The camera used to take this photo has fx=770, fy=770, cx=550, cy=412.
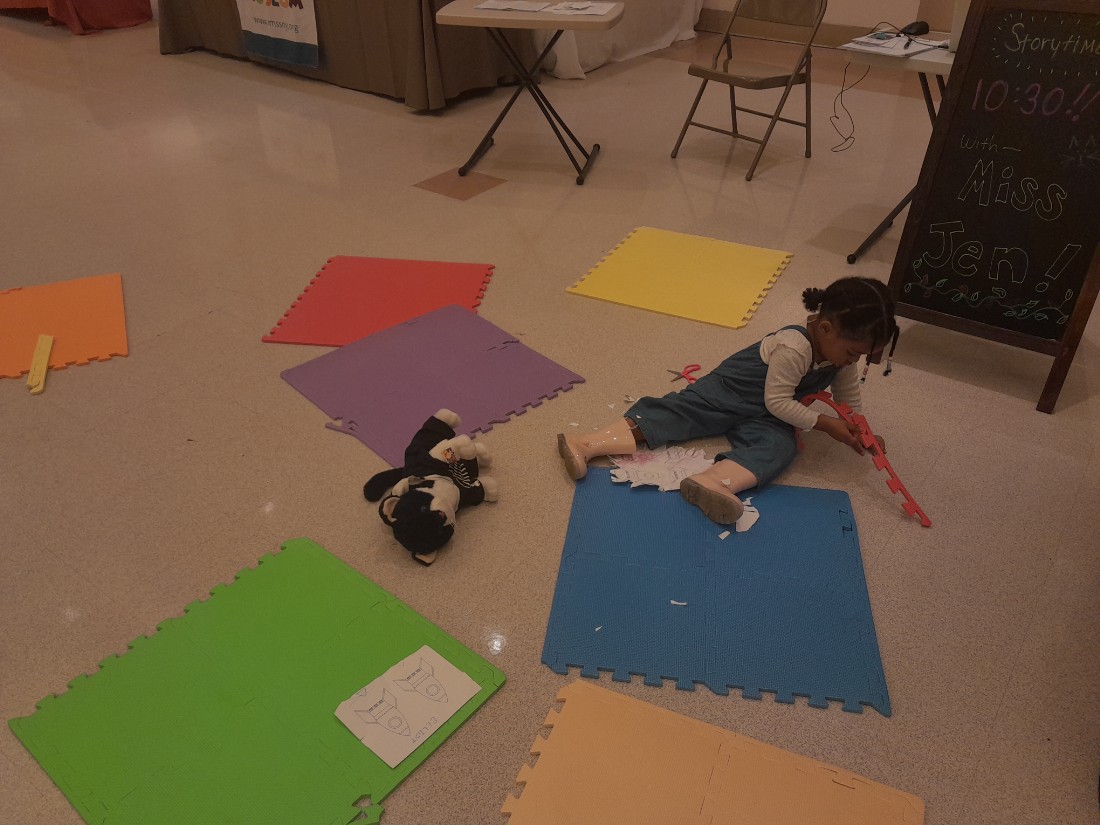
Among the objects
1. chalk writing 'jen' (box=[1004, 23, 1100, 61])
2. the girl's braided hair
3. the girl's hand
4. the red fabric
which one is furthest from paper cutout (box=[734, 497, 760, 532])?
the red fabric

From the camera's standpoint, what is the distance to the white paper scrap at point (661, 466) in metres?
1.97

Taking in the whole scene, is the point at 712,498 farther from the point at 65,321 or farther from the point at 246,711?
the point at 65,321

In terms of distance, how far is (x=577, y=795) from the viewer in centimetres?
134

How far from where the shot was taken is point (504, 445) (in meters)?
2.10

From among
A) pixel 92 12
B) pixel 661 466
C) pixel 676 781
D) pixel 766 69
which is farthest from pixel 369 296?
pixel 92 12

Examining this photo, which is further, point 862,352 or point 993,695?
point 862,352

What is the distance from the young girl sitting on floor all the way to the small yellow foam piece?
A: 1598mm

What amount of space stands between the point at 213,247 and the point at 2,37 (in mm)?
4751

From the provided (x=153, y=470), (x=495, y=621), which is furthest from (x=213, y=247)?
(x=495, y=621)

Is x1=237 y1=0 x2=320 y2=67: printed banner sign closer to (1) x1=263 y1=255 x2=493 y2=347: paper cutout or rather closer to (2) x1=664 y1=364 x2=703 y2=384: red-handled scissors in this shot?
(1) x1=263 y1=255 x2=493 y2=347: paper cutout

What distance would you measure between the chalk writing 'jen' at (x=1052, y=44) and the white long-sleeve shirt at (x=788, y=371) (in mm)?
976

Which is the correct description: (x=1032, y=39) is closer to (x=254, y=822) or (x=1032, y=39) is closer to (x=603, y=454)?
(x=603, y=454)

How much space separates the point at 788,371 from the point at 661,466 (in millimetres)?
402

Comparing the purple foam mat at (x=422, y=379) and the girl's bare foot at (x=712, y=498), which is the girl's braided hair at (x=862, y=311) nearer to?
the girl's bare foot at (x=712, y=498)
